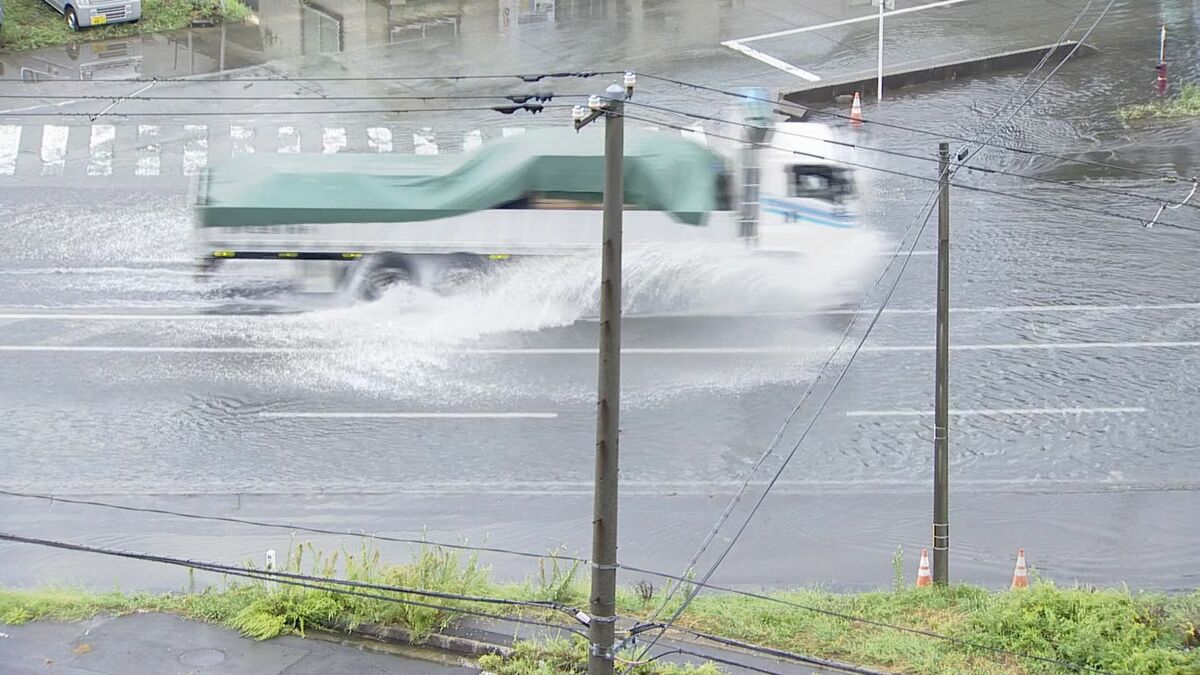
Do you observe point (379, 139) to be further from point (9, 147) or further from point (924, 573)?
point (924, 573)

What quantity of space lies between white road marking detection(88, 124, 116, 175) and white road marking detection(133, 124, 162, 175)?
0.51 metres

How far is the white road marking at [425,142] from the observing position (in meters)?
27.1

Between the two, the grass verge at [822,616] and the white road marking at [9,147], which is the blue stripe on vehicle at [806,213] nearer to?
the grass verge at [822,616]

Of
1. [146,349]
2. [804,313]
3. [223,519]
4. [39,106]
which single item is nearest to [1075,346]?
[804,313]

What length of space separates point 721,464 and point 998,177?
1054cm

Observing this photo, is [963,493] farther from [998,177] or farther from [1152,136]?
[1152,136]

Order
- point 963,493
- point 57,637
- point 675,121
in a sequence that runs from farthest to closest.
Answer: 1. point 675,121
2. point 963,493
3. point 57,637

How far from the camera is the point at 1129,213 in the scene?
977 inches

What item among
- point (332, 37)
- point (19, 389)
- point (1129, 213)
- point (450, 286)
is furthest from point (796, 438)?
point (332, 37)

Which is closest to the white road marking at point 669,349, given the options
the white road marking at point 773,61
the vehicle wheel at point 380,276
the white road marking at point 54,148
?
the vehicle wheel at point 380,276

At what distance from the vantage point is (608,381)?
10.5m

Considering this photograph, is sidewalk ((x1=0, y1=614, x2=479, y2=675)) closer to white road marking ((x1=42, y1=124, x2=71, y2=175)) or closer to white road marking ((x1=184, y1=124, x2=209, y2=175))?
white road marking ((x1=184, y1=124, x2=209, y2=175))

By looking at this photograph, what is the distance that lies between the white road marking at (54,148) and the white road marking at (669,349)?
6369mm

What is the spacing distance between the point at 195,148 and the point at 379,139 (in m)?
3.42
